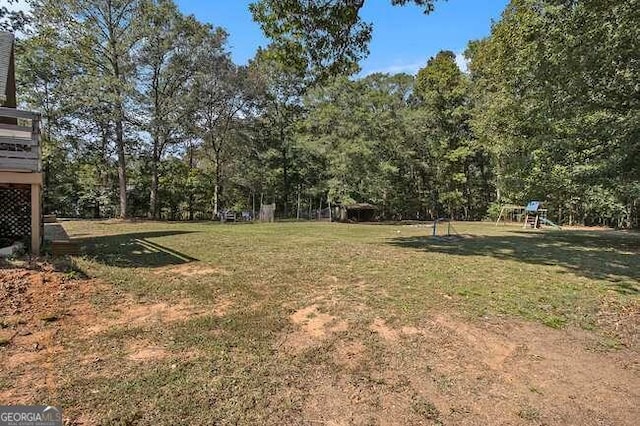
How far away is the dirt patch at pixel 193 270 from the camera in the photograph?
629cm

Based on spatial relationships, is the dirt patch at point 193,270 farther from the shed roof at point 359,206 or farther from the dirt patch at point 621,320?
the shed roof at point 359,206

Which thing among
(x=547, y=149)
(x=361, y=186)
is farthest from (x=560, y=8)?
(x=361, y=186)

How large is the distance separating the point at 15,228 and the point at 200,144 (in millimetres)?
22405

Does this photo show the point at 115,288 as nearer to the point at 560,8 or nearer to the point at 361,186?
the point at 560,8

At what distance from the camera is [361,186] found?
27016 millimetres

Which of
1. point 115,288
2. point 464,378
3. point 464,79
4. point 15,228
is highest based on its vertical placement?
point 464,79

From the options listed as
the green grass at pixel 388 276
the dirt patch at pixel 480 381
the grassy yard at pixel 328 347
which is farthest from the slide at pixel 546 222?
the dirt patch at pixel 480 381

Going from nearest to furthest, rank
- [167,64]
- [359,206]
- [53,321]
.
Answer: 1. [53,321]
2. [167,64]
3. [359,206]

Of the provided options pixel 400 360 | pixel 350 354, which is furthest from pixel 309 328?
pixel 400 360

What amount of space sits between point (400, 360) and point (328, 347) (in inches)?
27.4

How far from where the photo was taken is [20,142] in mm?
6426

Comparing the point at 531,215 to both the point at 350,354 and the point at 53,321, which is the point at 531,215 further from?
the point at 53,321

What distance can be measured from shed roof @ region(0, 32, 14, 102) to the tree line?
1.94 ft

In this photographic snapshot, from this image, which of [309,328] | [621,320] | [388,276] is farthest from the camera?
[388,276]
